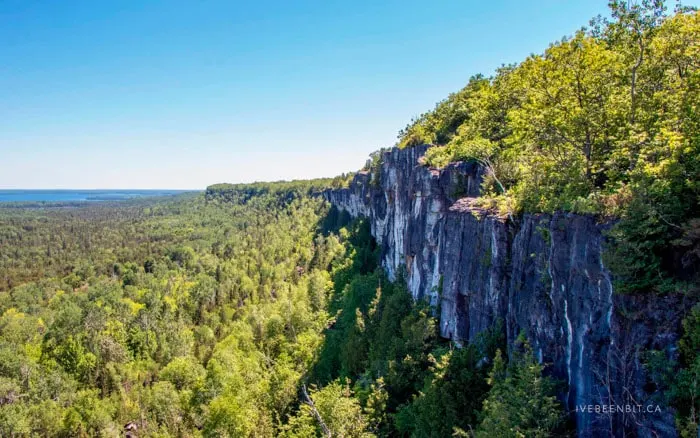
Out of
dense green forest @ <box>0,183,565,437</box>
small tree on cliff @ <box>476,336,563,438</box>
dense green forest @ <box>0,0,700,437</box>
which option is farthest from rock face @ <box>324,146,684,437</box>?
dense green forest @ <box>0,183,565,437</box>

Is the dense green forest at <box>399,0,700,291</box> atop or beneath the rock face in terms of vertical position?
atop

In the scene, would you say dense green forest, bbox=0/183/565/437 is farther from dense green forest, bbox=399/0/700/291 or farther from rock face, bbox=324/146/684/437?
dense green forest, bbox=399/0/700/291

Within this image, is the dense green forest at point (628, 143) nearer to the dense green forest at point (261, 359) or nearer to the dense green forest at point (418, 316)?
the dense green forest at point (418, 316)

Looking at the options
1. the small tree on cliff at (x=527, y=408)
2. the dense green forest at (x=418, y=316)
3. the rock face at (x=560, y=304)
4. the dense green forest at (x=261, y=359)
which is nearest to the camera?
the rock face at (x=560, y=304)

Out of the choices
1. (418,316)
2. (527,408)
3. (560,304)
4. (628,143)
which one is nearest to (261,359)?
(418,316)

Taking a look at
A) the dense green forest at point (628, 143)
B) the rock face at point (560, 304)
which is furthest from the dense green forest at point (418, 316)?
the rock face at point (560, 304)

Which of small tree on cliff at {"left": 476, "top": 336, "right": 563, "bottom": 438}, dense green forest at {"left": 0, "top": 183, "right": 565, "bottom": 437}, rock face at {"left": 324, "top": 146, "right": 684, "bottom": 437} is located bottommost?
dense green forest at {"left": 0, "top": 183, "right": 565, "bottom": 437}

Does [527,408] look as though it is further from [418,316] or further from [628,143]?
[418,316]

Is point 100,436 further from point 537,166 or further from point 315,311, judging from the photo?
point 537,166
